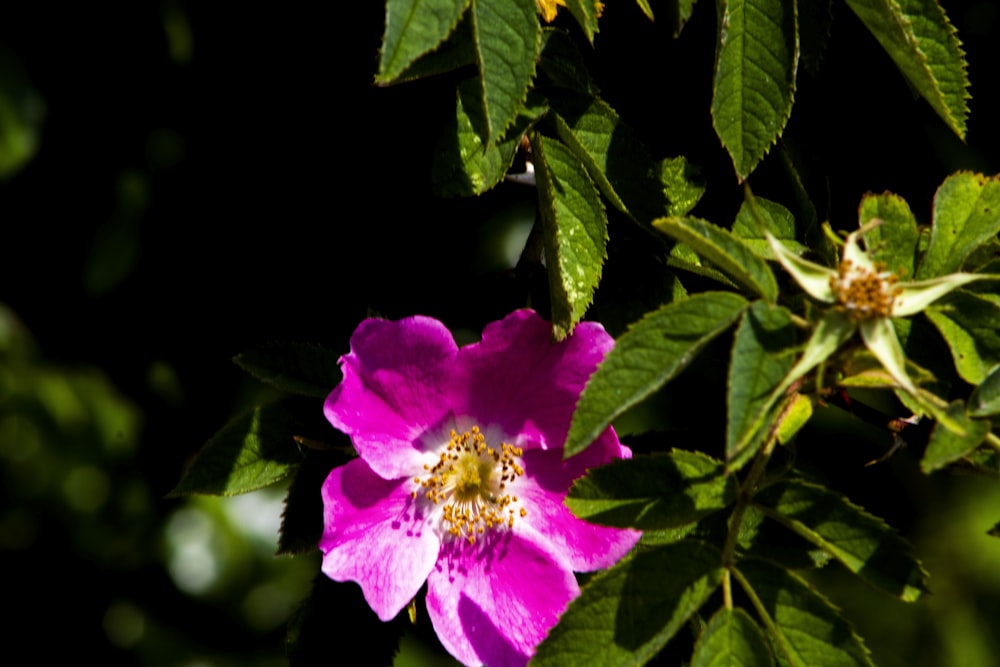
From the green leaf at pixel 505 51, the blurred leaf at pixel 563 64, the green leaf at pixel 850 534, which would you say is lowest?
the green leaf at pixel 850 534

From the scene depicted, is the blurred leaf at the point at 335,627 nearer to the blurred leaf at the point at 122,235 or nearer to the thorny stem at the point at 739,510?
the thorny stem at the point at 739,510

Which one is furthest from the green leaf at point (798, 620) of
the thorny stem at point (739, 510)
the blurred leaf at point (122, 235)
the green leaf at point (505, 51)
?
the blurred leaf at point (122, 235)

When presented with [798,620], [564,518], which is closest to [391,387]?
[564,518]

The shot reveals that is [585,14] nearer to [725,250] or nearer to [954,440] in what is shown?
[725,250]

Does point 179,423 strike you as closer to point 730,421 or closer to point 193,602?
point 193,602

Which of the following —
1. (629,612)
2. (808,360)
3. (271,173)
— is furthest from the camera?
(271,173)

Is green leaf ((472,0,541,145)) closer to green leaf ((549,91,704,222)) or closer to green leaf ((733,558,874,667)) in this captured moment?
green leaf ((549,91,704,222))
